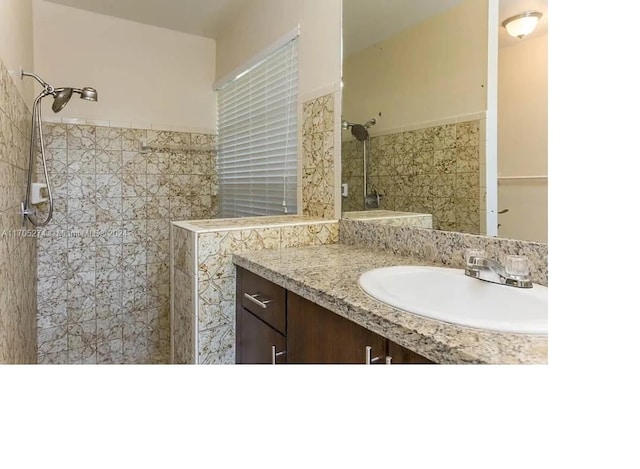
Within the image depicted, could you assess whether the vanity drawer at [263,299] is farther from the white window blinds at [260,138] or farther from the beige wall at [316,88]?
the white window blinds at [260,138]

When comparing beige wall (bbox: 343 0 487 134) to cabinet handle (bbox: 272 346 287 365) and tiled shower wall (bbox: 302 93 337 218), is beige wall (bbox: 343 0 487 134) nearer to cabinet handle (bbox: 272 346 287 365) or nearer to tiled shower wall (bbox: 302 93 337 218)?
tiled shower wall (bbox: 302 93 337 218)

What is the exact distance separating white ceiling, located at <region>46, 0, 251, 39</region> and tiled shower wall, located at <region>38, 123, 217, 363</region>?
2.18ft

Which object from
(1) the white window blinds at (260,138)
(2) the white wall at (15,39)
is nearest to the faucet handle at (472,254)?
(1) the white window blinds at (260,138)

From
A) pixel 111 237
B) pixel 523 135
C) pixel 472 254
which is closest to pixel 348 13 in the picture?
pixel 523 135

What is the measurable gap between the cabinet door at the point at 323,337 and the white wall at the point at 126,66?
6.54 ft

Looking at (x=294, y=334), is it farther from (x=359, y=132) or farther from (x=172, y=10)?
(x=172, y=10)

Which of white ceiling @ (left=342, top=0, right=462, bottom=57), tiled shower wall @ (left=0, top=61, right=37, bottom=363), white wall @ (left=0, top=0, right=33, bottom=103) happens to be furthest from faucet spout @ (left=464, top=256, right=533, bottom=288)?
white wall @ (left=0, top=0, right=33, bottom=103)

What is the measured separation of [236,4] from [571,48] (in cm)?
214

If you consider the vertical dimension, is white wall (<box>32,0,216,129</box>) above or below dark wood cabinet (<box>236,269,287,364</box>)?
above

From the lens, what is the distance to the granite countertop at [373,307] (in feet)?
1.82

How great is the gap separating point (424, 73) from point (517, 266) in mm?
740

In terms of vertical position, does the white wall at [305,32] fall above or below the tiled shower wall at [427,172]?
above

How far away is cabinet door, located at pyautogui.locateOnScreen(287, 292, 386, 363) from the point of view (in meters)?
0.77
